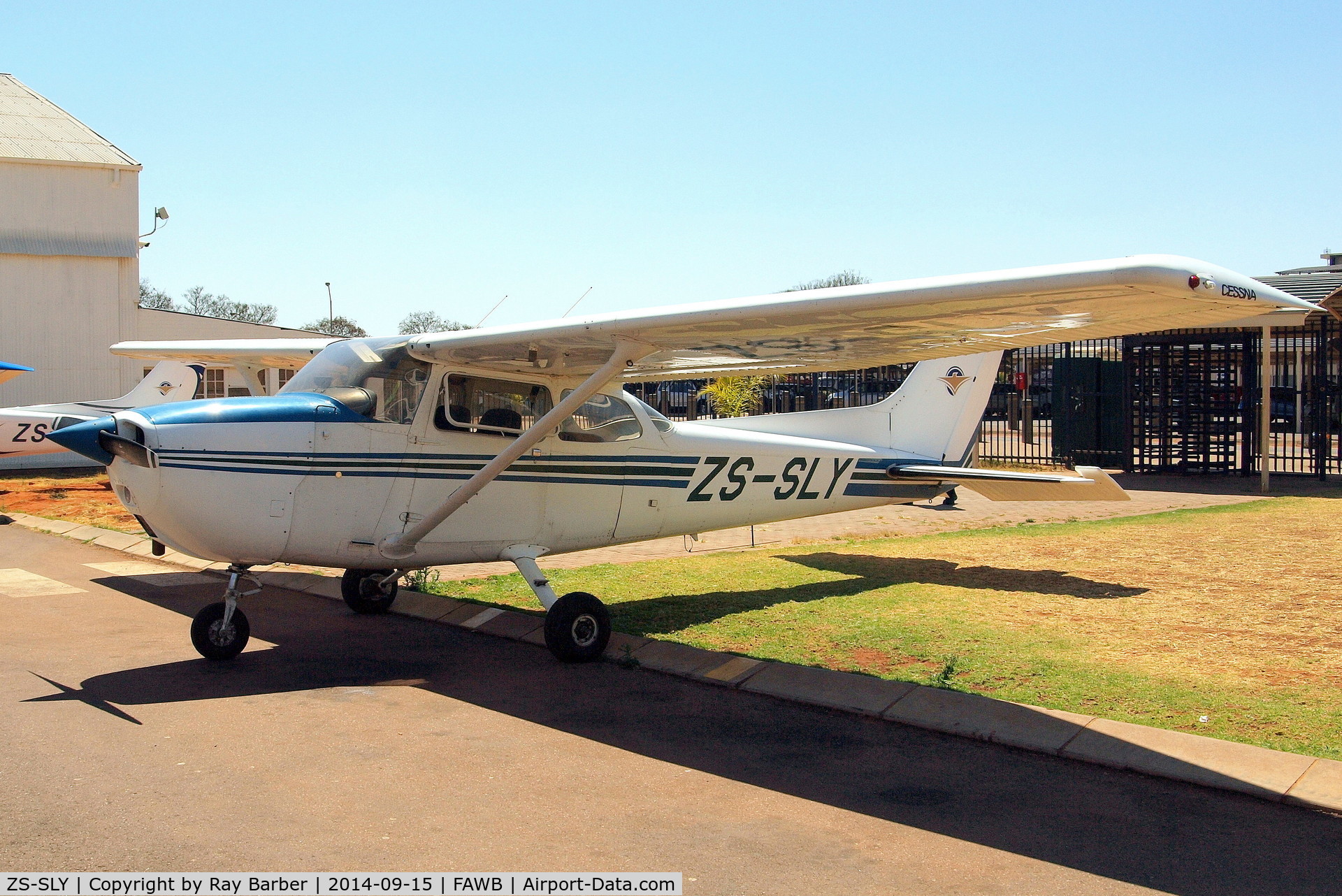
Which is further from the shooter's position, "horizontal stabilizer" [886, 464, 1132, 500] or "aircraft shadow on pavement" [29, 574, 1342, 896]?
"horizontal stabilizer" [886, 464, 1132, 500]

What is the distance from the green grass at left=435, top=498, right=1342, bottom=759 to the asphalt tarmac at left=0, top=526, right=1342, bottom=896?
1036 millimetres

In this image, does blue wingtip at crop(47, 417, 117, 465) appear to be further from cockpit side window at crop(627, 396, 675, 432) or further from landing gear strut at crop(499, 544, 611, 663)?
cockpit side window at crop(627, 396, 675, 432)

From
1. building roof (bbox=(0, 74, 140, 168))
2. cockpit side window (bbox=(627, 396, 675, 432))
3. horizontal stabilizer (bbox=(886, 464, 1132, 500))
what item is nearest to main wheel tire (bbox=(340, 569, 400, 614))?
cockpit side window (bbox=(627, 396, 675, 432))

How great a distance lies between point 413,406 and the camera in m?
7.43

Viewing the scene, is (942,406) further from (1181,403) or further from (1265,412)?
(1181,403)

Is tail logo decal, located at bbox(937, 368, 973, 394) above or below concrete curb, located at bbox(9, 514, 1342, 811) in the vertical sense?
above

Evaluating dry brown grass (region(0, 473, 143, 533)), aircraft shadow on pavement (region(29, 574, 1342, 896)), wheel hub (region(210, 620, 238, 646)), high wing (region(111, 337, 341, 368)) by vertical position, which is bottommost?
aircraft shadow on pavement (region(29, 574, 1342, 896))

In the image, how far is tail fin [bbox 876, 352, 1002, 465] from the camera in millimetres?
10711

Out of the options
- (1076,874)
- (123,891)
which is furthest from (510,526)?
(1076,874)

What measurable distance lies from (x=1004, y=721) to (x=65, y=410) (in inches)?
840

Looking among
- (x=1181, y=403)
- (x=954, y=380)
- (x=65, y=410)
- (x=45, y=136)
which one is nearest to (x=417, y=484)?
(x=954, y=380)

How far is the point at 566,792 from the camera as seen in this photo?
4.66m

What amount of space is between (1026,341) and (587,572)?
5.35m

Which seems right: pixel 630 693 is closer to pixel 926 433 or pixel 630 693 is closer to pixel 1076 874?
pixel 1076 874
